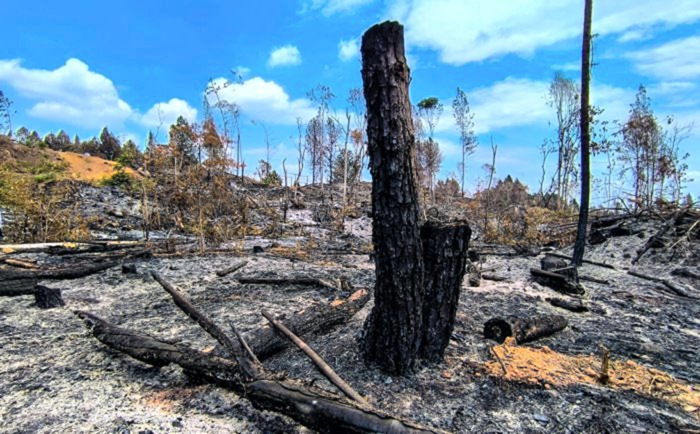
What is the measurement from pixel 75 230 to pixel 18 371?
789 cm

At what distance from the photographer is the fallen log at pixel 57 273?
4957 millimetres

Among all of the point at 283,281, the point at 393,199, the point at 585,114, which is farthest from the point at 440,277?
the point at 585,114

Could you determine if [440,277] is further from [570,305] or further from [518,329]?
[570,305]

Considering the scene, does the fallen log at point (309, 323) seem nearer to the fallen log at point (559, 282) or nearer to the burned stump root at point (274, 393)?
the burned stump root at point (274, 393)

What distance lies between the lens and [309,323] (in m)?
3.39

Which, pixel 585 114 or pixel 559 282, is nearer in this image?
pixel 559 282

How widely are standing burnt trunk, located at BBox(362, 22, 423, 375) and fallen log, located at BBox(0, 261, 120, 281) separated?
5.18 metres

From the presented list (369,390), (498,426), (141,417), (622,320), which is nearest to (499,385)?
(498,426)

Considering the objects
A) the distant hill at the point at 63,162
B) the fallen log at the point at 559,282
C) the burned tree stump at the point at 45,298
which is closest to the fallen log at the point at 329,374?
the burned tree stump at the point at 45,298

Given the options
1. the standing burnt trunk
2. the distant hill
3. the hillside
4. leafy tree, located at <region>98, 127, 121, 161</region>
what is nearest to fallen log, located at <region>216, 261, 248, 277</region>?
the standing burnt trunk

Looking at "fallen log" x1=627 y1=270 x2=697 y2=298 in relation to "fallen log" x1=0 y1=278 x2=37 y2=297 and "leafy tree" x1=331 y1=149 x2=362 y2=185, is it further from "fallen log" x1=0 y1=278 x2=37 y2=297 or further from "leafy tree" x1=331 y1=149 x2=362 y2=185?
"leafy tree" x1=331 y1=149 x2=362 y2=185

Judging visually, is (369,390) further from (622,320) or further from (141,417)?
(622,320)

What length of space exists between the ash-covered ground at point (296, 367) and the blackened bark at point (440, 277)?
25cm

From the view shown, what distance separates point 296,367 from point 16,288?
13.7 feet
